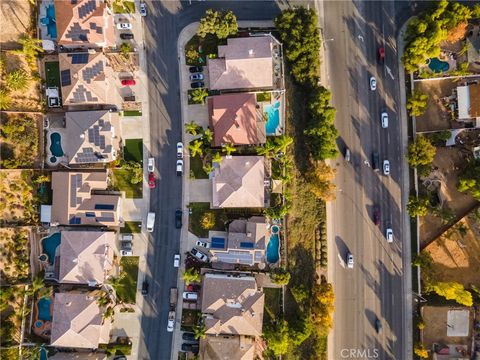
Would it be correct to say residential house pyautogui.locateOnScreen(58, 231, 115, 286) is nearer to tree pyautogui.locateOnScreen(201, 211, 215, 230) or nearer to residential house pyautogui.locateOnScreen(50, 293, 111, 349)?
residential house pyautogui.locateOnScreen(50, 293, 111, 349)

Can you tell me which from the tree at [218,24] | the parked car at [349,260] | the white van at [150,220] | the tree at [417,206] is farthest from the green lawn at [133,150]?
the tree at [417,206]

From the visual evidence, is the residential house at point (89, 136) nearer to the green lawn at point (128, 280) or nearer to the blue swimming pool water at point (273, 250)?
the green lawn at point (128, 280)

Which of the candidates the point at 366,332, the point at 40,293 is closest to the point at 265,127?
the point at 366,332

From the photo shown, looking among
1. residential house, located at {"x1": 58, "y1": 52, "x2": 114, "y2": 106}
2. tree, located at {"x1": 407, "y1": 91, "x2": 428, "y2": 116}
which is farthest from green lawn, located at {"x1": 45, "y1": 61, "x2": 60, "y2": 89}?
tree, located at {"x1": 407, "y1": 91, "x2": 428, "y2": 116}

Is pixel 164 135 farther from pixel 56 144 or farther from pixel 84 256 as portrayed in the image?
pixel 84 256

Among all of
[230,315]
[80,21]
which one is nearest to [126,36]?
[80,21]

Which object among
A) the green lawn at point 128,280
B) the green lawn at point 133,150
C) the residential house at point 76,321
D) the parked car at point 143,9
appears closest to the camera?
the residential house at point 76,321
